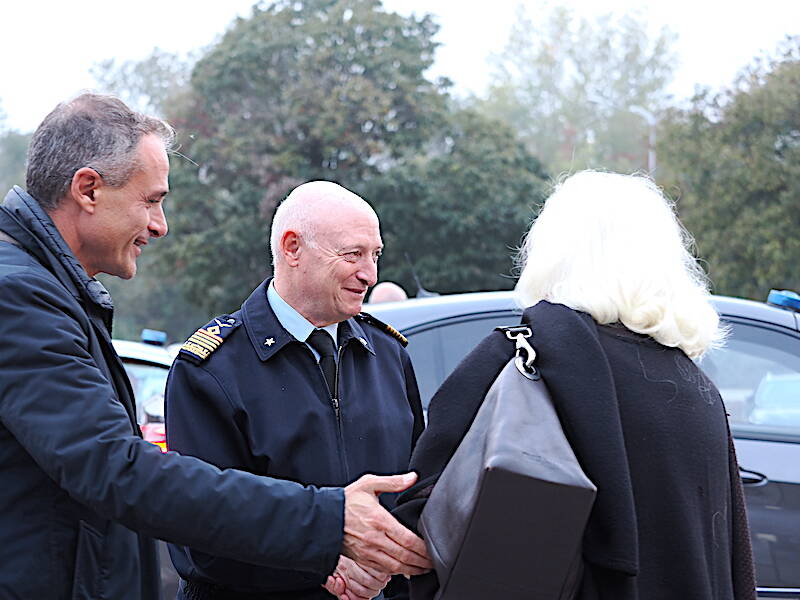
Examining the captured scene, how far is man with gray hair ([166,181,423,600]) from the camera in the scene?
251 cm

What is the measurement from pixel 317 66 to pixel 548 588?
80.4 feet

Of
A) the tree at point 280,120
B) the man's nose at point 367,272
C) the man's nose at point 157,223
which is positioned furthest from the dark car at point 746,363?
the tree at point 280,120

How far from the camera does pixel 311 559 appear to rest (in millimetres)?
2025

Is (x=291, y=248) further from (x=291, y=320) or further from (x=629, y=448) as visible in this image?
(x=629, y=448)

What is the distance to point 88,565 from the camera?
6.46 ft

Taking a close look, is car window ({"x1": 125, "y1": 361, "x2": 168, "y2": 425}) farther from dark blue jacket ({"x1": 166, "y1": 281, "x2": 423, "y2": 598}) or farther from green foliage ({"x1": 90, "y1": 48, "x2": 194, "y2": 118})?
green foliage ({"x1": 90, "y1": 48, "x2": 194, "y2": 118})

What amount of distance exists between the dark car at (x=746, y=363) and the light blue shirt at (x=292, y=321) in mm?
1451

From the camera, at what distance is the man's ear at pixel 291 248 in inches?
111

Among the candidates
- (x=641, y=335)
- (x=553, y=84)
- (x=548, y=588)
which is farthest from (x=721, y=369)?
(x=553, y=84)

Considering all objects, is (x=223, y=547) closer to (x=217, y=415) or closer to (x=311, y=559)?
(x=311, y=559)

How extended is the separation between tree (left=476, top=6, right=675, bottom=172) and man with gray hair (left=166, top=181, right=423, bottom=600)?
173ft

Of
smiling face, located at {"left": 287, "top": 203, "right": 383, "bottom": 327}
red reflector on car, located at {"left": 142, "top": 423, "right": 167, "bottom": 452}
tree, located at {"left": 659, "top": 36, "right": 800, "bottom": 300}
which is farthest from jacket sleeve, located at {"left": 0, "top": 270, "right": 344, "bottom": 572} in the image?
tree, located at {"left": 659, "top": 36, "right": 800, "bottom": 300}

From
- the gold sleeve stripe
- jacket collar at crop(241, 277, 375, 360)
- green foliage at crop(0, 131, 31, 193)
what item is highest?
jacket collar at crop(241, 277, 375, 360)

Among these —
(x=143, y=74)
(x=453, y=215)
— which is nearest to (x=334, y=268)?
(x=453, y=215)
